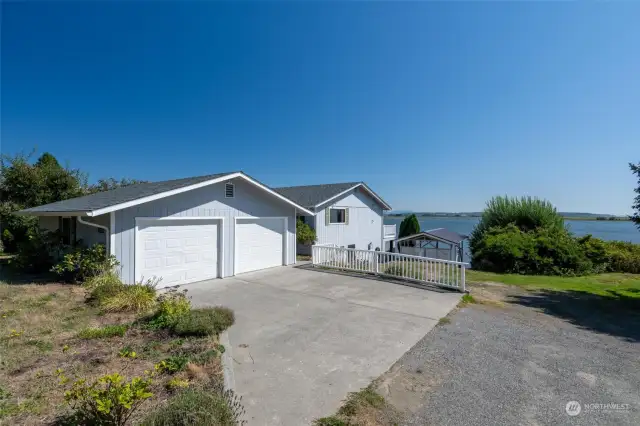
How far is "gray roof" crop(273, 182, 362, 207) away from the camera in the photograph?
17.1m

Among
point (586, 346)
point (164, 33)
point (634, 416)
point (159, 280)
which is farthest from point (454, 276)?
point (164, 33)

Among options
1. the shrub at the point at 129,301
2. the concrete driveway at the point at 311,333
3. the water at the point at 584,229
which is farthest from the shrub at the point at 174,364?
the water at the point at 584,229

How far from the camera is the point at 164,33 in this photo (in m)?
10.2

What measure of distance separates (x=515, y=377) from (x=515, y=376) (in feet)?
0.09

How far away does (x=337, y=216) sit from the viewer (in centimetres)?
1838

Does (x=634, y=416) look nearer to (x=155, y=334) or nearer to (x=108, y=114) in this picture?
(x=155, y=334)

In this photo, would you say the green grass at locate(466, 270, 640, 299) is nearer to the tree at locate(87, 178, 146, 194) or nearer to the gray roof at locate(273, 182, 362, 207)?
the gray roof at locate(273, 182, 362, 207)

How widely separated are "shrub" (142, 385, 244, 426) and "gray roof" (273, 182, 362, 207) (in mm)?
13842

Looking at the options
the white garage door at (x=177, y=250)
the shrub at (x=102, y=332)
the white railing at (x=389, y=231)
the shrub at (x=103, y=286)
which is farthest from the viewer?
the white railing at (x=389, y=231)

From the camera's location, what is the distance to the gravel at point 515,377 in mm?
2998

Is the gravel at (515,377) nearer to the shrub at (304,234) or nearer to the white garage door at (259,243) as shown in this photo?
the white garage door at (259,243)

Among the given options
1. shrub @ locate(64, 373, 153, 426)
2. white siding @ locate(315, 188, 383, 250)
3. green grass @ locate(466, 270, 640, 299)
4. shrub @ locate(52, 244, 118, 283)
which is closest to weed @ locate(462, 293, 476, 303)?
green grass @ locate(466, 270, 640, 299)

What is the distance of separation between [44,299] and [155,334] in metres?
4.06

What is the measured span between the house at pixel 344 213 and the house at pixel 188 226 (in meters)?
4.57
